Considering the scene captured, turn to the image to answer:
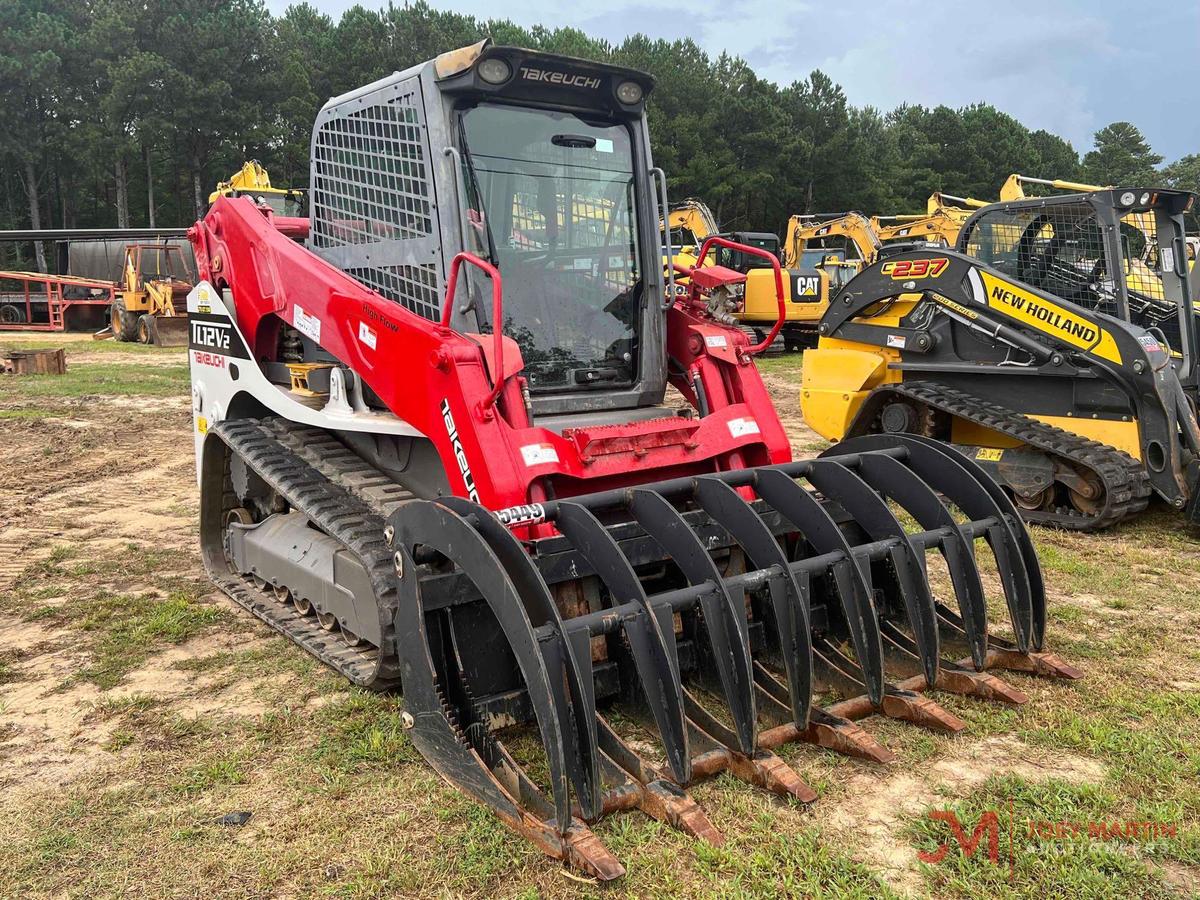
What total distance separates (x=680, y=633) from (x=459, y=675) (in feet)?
2.94

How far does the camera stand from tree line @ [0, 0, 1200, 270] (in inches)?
1617

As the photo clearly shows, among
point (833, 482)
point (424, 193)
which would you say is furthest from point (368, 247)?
point (833, 482)

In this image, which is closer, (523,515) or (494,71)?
(523,515)

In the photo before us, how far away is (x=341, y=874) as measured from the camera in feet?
8.89

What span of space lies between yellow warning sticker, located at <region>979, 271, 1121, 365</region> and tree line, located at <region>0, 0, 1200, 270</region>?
36.5 m

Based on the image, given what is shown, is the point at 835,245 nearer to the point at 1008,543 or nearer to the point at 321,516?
the point at 1008,543

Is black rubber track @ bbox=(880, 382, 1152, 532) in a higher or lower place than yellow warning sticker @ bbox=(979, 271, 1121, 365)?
lower

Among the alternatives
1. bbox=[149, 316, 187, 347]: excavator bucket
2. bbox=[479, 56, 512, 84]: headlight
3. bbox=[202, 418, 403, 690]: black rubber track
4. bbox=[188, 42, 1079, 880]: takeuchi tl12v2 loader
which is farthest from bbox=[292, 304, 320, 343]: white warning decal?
Answer: bbox=[149, 316, 187, 347]: excavator bucket

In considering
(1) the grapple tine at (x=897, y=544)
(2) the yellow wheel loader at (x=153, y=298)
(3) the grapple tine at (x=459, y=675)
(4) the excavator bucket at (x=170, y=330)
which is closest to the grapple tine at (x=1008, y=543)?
(1) the grapple tine at (x=897, y=544)

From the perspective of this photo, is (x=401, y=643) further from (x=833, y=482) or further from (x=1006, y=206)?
(x=1006, y=206)

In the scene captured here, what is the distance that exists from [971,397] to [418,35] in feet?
150

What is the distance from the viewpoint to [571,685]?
283 cm

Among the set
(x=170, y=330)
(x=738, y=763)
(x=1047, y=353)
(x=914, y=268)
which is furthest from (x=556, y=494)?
(x=170, y=330)

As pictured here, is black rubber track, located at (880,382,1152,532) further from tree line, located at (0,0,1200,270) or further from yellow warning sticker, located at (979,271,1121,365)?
tree line, located at (0,0,1200,270)
